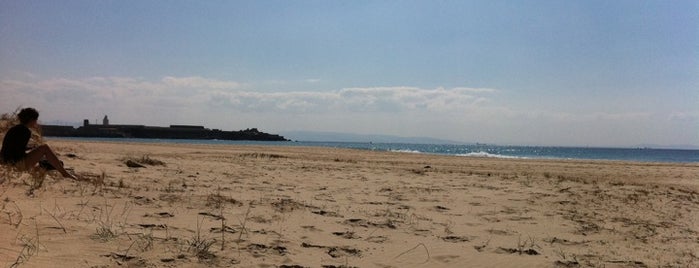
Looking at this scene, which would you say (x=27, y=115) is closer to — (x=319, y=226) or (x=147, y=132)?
(x=319, y=226)

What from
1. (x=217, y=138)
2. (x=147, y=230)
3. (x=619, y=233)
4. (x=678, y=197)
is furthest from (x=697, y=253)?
(x=217, y=138)

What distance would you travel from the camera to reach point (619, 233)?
581 centimetres

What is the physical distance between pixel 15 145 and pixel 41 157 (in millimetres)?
530

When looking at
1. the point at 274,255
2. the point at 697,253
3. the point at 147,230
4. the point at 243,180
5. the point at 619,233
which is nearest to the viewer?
the point at 274,255

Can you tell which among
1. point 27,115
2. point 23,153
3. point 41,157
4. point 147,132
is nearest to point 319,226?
point 41,157

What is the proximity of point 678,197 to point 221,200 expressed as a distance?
28.1 ft

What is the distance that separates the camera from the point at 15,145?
7176 millimetres

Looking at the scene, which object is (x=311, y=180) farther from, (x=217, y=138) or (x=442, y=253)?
(x=217, y=138)

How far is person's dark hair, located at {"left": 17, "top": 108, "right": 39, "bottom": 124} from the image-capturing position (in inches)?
297

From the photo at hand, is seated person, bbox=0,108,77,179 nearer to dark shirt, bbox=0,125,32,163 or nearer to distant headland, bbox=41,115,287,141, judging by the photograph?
dark shirt, bbox=0,125,32,163

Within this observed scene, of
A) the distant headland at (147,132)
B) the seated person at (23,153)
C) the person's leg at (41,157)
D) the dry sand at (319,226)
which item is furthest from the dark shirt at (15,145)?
the distant headland at (147,132)

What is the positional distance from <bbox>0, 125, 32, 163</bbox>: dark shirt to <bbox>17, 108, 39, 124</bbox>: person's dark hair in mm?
300

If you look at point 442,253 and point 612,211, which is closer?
point 442,253

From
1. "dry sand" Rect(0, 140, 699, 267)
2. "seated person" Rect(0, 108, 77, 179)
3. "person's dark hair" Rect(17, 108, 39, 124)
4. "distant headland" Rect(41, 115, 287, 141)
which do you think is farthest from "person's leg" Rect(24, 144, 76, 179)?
"distant headland" Rect(41, 115, 287, 141)
